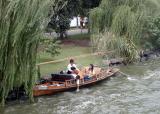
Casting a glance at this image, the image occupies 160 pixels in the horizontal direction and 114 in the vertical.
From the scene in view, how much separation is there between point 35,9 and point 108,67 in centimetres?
1092

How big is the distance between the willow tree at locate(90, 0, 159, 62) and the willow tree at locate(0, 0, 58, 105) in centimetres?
1133

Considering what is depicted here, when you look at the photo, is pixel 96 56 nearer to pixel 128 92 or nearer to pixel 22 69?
pixel 128 92

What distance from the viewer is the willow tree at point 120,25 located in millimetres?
32156

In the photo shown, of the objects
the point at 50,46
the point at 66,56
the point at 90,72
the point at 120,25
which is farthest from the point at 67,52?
the point at 90,72

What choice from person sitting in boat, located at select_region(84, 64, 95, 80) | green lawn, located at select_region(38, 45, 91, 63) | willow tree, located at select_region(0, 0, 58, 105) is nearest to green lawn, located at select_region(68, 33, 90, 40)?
green lawn, located at select_region(38, 45, 91, 63)

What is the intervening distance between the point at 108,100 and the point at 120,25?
11007 millimetres

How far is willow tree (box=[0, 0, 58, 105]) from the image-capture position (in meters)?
20.1

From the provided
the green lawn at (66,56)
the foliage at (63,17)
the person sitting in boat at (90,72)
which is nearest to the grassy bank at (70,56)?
the green lawn at (66,56)

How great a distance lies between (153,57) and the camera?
115ft

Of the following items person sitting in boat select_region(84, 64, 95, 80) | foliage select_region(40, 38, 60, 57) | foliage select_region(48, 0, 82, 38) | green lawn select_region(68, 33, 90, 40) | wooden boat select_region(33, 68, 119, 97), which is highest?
foliage select_region(48, 0, 82, 38)

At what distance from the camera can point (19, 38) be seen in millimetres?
20688

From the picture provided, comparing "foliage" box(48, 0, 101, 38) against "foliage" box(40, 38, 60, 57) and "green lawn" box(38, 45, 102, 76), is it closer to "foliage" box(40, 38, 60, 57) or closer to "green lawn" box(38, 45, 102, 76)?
"green lawn" box(38, 45, 102, 76)

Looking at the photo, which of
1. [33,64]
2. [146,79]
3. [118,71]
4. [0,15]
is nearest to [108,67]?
[118,71]

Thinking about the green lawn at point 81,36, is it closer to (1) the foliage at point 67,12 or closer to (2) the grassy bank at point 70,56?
(2) the grassy bank at point 70,56
